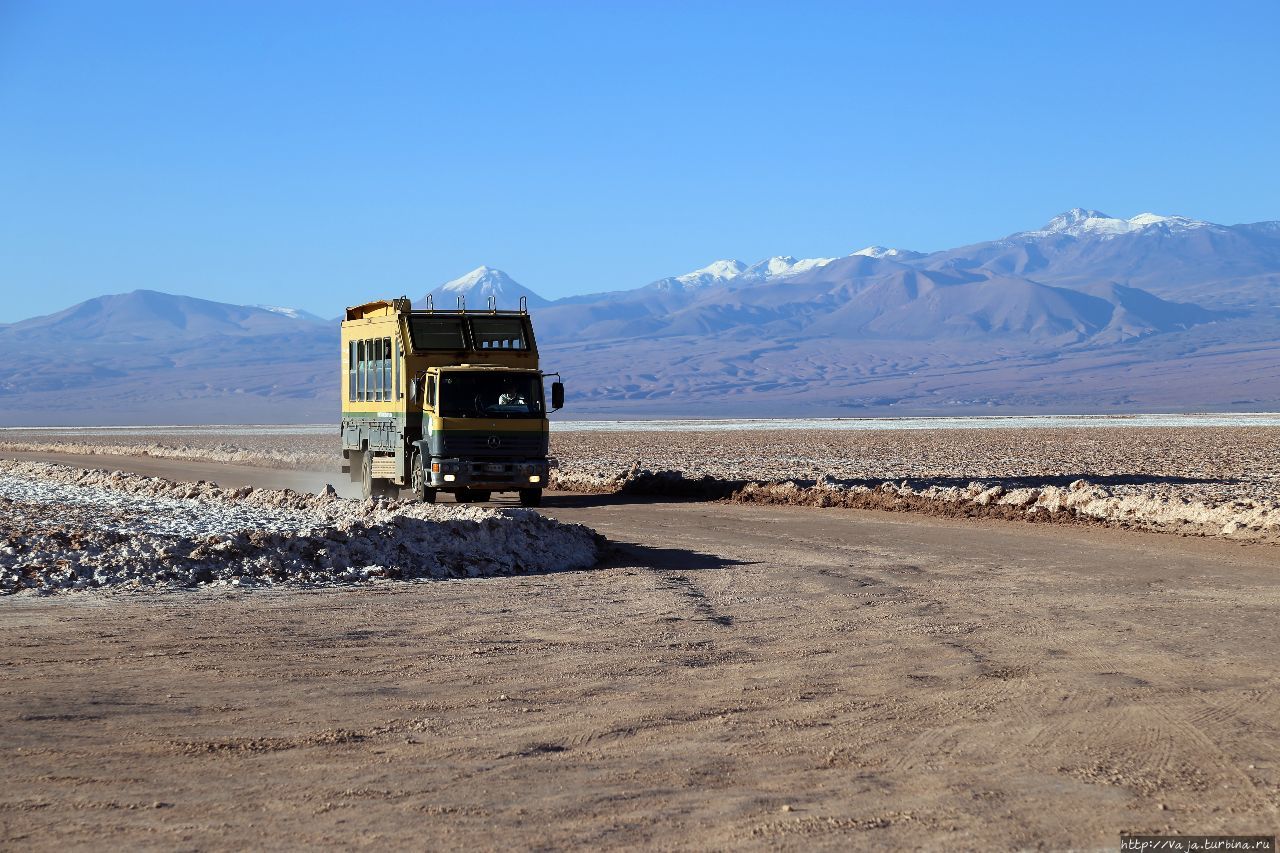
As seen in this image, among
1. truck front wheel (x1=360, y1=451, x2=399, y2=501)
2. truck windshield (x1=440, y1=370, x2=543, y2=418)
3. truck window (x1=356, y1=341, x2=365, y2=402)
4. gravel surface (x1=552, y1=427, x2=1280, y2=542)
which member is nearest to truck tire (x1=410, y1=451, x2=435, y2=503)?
truck windshield (x1=440, y1=370, x2=543, y2=418)

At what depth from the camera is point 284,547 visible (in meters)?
16.8

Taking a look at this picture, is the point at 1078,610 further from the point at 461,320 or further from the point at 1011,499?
the point at 461,320

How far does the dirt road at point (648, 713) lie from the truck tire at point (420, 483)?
11129mm

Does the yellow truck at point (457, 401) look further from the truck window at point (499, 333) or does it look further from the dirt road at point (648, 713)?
the dirt road at point (648, 713)

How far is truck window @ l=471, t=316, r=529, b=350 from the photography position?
28562 millimetres

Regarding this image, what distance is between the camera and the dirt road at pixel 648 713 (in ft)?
24.2

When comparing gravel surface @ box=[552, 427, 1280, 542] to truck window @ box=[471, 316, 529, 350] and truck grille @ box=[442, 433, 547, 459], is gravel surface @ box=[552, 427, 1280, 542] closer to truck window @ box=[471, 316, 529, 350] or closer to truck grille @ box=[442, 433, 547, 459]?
truck grille @ box=[442, 433, 547, 459]

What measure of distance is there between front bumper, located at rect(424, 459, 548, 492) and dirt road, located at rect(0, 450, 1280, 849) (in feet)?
34.0

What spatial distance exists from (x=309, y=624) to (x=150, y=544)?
4192 millimetres

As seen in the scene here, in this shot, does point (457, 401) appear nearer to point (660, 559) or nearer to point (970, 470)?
point (660, 559)

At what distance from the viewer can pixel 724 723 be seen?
30.7 feet

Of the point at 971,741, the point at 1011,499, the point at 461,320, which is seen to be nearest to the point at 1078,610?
the point at 971,741

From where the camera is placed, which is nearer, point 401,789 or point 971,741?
point 401,789

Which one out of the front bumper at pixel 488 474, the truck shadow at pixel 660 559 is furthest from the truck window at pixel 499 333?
the truck shadow at pixel 660 559
